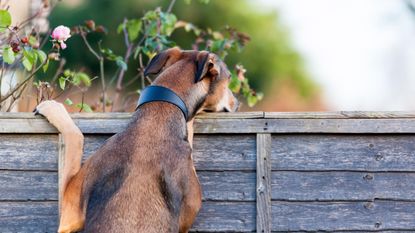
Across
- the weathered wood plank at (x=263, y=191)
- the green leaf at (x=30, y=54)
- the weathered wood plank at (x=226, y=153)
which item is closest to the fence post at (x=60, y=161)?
the green leaf at (x=30, y=54)

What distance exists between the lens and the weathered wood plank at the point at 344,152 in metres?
4.53

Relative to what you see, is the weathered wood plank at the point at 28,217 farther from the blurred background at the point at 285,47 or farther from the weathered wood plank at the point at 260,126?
the blurred background at the point at 285,47

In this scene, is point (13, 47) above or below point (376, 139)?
above

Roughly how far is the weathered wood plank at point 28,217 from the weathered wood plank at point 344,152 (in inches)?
50.1

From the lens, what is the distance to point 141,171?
411cm

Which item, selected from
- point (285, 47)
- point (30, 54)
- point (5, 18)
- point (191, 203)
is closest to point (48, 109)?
point (30, 54)

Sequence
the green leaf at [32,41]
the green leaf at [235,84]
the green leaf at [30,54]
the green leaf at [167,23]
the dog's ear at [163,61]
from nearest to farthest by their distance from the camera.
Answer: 1. the green leaf at [30,54]
2. the dog's ear at [163,61]
3. the green leaf at [32,41]
4. the green leaf at [235,84]
5. the green leaf at [167,23]

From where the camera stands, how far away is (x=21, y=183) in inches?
177

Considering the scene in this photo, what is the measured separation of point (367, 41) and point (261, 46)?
8.87ft

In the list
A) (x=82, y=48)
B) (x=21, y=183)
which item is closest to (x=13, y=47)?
(x=21, y=183)

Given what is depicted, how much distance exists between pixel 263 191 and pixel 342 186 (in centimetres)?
44

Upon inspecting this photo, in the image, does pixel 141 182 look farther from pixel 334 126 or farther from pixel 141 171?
pixel 334 126

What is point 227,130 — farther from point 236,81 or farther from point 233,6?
point 233,6

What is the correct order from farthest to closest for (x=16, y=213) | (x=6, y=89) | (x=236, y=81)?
(x=6, y=89)
(x=236, y=81)
(x=16, y=213)
